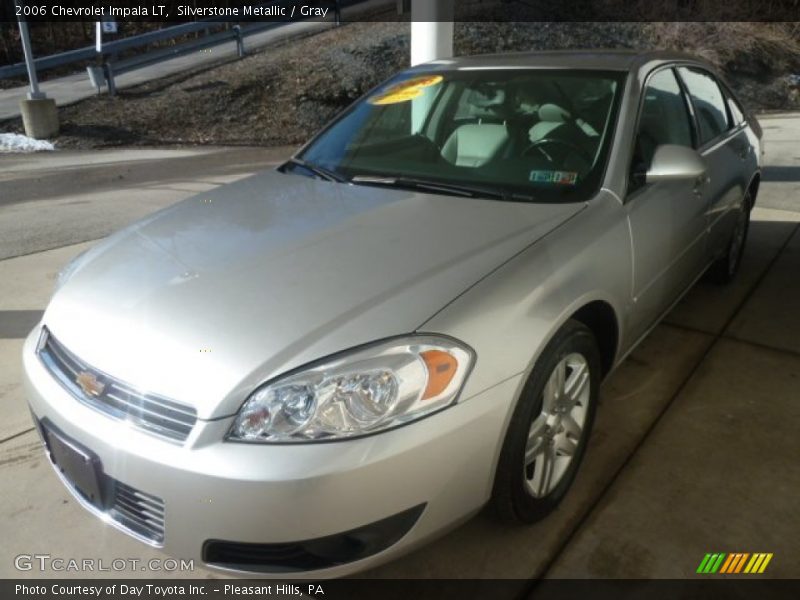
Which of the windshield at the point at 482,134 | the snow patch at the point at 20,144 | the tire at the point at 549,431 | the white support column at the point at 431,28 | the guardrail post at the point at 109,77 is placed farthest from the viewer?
the guardrail post at the point at 109,77

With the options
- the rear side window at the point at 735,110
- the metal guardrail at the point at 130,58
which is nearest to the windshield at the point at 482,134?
the rear side window at the point at 735,110

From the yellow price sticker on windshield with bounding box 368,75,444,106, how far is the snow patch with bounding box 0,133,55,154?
842 centimetres

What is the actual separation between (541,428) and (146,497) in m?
1.20

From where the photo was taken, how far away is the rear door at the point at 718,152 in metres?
3.50

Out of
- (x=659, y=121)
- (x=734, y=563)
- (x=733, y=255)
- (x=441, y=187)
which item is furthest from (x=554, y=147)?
(x=733, y=255)

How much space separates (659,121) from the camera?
3094mm

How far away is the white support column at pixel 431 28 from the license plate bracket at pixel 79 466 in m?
4.29

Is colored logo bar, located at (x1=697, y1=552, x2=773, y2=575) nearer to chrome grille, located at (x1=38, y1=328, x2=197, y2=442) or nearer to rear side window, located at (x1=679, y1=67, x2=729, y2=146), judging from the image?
chrome grille, located at (x1=38, y1=328, x2=197, y2=442)

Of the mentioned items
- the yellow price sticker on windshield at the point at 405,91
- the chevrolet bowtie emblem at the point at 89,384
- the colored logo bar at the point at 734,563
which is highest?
the yellow price sticker on windshield at the point at 405,91

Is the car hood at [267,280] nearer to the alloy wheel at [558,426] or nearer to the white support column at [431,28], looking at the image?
the alloy wheel at [558,426]

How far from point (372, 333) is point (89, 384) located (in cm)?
84

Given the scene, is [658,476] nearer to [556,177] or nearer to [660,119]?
[556,177]

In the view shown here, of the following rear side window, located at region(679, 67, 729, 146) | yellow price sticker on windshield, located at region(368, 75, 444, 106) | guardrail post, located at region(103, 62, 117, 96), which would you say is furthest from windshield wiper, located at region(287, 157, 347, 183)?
guardrail post, located at region(103, 62, 117, 96)

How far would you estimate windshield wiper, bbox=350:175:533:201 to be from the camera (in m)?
2.57
